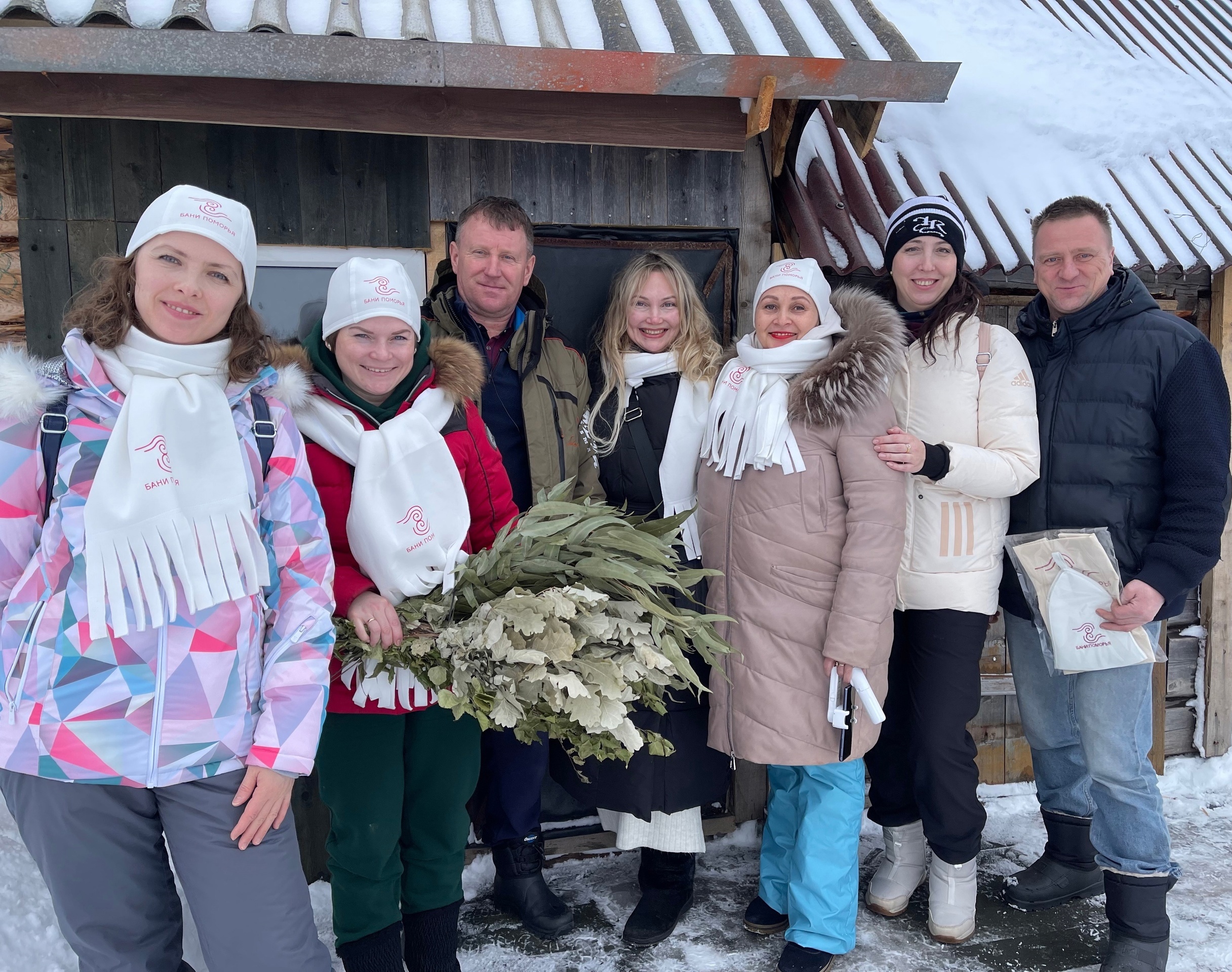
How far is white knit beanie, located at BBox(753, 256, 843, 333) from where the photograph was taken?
9.59 ft

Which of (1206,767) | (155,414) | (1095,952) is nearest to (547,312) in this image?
(155,414)

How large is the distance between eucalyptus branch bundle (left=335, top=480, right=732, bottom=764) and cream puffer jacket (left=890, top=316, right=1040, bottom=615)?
89 centimetres

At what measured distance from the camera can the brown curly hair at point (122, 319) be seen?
6.18ft

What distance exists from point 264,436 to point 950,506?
7.08 feet

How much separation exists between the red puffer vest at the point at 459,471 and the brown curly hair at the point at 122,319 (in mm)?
400

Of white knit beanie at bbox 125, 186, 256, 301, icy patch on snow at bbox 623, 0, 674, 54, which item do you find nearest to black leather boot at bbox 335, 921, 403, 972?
white knit beanie at bbox 125, 186, 256, 301

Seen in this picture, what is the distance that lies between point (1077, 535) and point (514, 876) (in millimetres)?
2322

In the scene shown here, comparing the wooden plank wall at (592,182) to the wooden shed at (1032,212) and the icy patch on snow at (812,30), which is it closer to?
the wooden shed at (1032,212)

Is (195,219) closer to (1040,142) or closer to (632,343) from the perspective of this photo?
(632,343)

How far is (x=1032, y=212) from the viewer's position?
3.94 metres

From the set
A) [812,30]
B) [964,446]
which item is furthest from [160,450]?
[812,30]

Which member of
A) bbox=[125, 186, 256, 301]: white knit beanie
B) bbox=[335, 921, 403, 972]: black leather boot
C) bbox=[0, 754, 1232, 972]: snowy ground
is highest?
bbox=[125, 186, 256, 301]: white knit beanie

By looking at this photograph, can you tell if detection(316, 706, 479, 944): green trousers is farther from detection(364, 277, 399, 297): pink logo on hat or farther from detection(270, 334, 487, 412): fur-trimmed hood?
detection(364, 277, 399, 297): pink logo on hat

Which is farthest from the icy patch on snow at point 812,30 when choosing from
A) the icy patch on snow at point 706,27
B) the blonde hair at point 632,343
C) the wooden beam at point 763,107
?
the blonde hair at point 632,343
